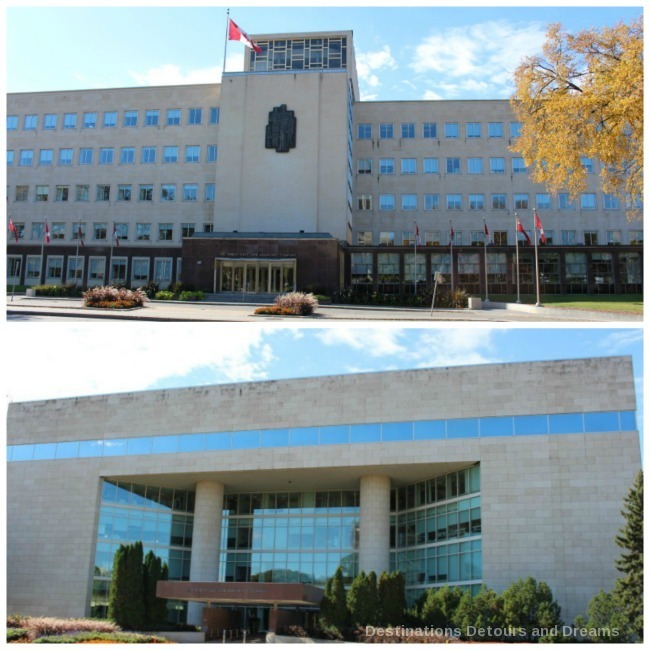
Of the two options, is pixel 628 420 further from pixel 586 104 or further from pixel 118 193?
pixel 118 193

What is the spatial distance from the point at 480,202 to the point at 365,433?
33.7 meters

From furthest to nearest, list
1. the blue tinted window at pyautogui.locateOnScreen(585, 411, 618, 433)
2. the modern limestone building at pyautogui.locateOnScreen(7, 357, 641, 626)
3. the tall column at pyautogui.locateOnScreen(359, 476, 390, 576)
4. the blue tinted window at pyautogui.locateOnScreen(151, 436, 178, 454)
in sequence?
the blue tinted window at pyautogui.locateOnScreen(151, 436, 178, 454) < the tall column at pyautogui.locateOnScreen(359, 476, 390, 576) < the blue tinted window at pyautogui.locateOnScreen(585, 411, 618, 433) < the modern limestone building at pyautogui.locateOnScreen(7, 357, 641, 626)

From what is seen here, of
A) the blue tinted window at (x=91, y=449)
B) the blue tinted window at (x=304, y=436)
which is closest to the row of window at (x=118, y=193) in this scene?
the blue tinted window at (x=91, y=449)

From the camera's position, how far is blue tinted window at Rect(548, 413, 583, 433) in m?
A: 28.3

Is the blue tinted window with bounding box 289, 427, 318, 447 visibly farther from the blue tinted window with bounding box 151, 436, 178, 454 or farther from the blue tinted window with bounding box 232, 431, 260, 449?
the blue tinted window with bounding box 151, 436, 178, 454

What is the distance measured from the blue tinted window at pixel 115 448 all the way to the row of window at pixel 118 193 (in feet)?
95.8

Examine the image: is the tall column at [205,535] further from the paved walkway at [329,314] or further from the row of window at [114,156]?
the row of window at [114,156]

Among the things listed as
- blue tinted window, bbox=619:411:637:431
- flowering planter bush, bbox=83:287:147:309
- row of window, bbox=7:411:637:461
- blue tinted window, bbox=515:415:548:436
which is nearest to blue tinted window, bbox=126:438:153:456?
row of window, bbox=7:411:637:461

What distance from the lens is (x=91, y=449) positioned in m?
35.1

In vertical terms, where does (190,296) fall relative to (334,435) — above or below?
above

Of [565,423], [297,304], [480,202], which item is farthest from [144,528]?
[480,202]

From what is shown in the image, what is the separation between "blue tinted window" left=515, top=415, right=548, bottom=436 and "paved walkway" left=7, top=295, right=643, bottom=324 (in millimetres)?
4869

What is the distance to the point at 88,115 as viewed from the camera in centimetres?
6144

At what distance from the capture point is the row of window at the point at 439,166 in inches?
2328
